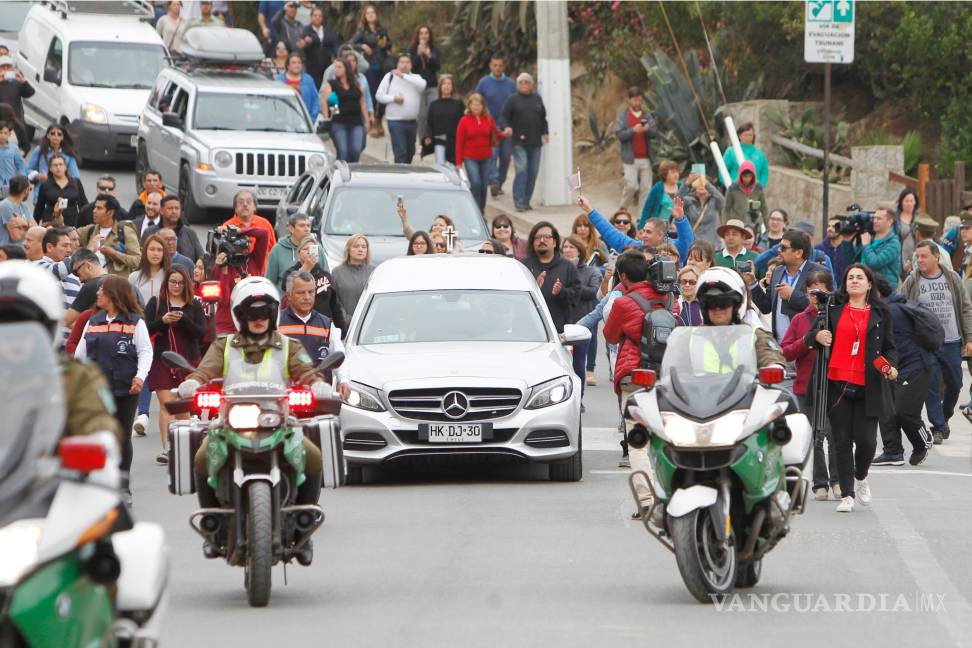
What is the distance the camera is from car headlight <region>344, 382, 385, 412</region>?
1483 centimetres

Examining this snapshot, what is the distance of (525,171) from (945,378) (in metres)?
12.0

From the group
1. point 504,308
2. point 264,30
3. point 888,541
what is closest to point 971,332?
point 504,308

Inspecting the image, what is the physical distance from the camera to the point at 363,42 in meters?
33.5

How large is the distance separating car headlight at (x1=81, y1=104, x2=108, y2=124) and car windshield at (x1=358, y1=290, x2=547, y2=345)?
15850 mm

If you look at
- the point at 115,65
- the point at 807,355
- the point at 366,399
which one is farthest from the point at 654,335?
the point at 115,65

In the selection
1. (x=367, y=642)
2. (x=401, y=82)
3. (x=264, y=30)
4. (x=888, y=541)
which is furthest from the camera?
(x=264, y=30)

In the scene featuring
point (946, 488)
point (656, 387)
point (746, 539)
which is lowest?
point (946, 488)

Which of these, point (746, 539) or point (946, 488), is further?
point (946, 488)

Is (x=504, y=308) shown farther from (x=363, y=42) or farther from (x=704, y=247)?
(x=363, y=42)

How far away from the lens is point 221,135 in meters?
27.5

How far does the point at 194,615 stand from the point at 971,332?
9189 millimetres

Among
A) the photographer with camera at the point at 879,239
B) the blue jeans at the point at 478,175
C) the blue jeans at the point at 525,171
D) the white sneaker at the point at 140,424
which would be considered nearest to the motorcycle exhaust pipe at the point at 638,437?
the white sneaker at the point at 140,424

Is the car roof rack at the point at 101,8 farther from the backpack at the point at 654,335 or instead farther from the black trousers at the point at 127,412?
the backpack at the point at 654,335

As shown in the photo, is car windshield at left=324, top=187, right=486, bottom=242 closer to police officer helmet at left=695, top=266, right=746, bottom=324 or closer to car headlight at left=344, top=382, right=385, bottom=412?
car headlight at left=344, top=382, right=385, bottom=412
